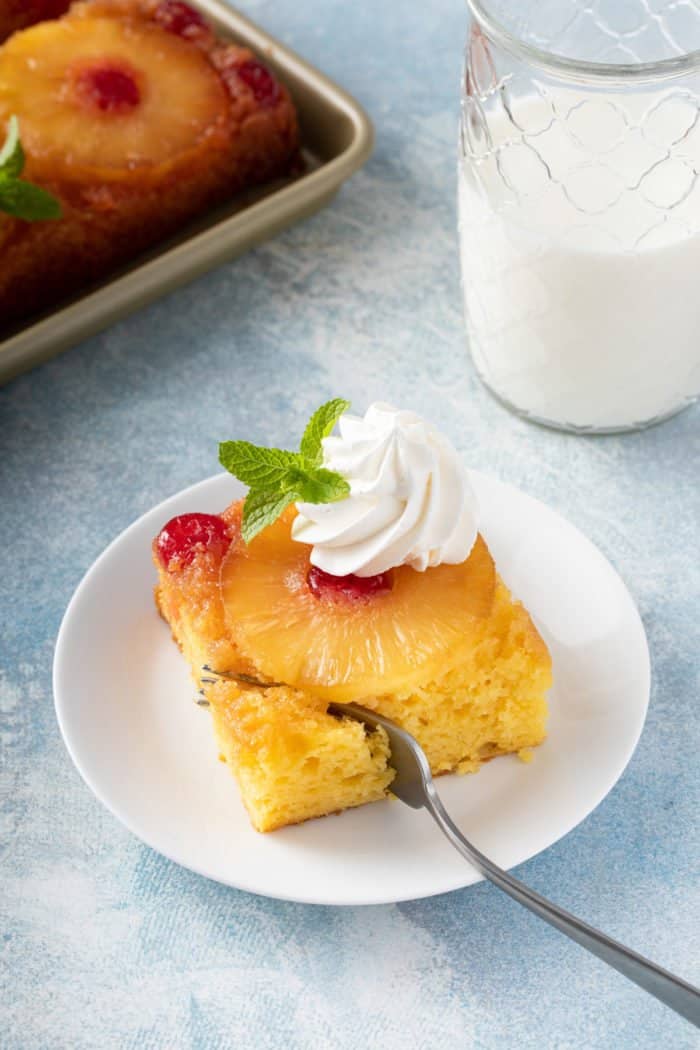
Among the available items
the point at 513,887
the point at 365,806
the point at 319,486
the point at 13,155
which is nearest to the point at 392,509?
the point at 319,486

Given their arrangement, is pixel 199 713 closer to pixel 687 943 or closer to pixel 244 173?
pixel 687 943

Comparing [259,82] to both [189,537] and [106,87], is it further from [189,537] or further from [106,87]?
[189,537]

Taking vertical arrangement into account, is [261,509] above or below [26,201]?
below

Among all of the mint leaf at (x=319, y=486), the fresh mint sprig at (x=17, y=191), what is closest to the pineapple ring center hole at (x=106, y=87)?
the fresh mint sprig at (x=17, y=191)

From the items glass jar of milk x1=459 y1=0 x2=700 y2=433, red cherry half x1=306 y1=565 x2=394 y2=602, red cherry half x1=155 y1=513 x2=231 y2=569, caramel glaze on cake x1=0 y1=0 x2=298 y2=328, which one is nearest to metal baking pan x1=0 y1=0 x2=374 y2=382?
caramel glaze on cake x1=0 y1=0 x2=298 y2=328

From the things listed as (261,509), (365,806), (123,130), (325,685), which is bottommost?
(365,806)

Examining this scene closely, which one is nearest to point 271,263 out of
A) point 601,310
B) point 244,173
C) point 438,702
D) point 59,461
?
point 244,173

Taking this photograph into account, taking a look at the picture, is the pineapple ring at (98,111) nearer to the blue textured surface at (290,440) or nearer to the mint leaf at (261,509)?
the blue textured surface at (290,440)
